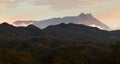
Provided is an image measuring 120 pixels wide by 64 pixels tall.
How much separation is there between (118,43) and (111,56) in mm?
7434

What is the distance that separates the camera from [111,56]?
172m

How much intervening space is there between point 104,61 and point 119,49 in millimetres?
9713

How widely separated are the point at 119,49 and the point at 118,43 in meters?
3.08

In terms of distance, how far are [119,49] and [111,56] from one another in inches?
208

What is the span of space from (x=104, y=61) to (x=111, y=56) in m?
4.52

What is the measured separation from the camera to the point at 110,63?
170 m

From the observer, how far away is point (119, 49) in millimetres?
172750

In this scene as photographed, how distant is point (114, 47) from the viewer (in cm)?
17575

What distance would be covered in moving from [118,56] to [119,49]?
4693 mm

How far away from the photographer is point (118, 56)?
556 feet

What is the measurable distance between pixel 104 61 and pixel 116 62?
6039 mm
